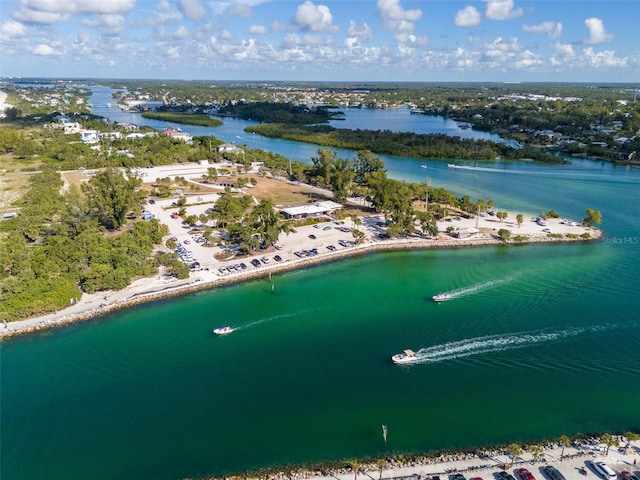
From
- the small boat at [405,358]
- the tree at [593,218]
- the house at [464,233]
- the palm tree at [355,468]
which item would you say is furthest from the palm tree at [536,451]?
the tree at [593,218]

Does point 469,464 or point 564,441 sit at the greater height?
point 564,441

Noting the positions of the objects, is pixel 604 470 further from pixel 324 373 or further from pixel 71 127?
pixel 71 127

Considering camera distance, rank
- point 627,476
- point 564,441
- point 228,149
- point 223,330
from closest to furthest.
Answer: point 627,476 → point 564,441 → point 223,330 → point 228,149

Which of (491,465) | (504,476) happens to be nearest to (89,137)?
(491,465)

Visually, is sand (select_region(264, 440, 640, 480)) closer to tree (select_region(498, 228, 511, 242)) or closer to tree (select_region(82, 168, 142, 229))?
tree (select_region(498, 228, 511, 242))

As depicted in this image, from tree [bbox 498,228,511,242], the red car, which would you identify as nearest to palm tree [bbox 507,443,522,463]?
the red car

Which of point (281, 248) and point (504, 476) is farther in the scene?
point (281, 248)

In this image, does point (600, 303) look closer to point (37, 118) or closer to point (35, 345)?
point (35, 345)

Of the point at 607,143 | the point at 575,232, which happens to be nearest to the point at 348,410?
the point at 575,232
